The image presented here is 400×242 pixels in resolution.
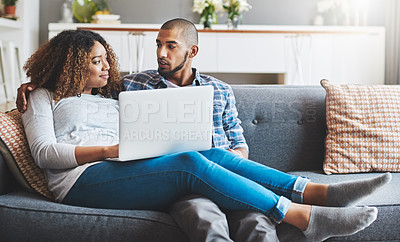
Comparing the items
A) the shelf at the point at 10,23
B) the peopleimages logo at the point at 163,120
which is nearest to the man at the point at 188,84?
the peopleimages logo at the point at 163,120

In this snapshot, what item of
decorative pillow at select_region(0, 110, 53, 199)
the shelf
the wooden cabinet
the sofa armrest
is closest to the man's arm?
decorative pillow at select_region(0, 110, 53, 199)

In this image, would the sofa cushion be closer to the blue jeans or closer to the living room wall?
the blue jeans

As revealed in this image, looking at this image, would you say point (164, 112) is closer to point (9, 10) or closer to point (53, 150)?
point (53, 150)

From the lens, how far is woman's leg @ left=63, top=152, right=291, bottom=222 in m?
1.50

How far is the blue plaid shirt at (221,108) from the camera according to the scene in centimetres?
204

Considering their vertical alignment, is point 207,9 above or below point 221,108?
above

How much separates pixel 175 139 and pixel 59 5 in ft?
14.4

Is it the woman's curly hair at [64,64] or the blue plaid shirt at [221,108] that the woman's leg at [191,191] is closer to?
the woman's curly hair at [64,64]

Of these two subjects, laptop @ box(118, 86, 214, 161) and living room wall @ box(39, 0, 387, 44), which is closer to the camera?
laptop @ box(118, 86, 214, 161)

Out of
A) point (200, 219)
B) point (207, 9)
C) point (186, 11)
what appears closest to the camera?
point (200, 219)

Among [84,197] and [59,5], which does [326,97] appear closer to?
[84,197]

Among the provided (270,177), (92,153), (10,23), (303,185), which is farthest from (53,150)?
(10,23)

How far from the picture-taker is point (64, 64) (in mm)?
1810

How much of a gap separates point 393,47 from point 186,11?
2.31 m
